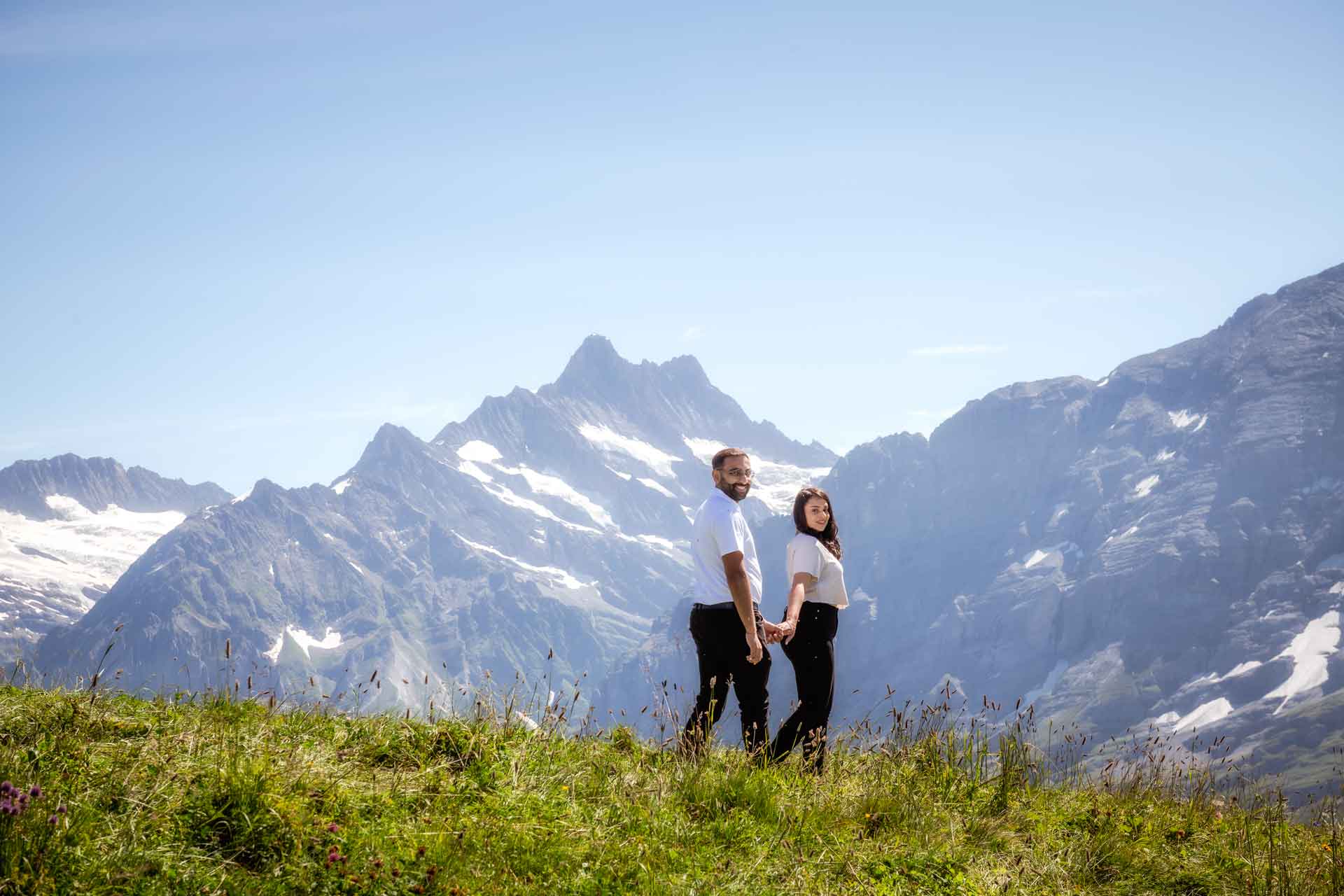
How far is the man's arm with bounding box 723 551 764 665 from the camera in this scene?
8.20 meters

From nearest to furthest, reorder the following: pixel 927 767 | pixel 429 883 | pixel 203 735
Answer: pixel 429 883
pixel 203 735
pixel 927 767

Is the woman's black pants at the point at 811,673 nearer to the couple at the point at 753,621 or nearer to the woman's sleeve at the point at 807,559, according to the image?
the couple at the point at 753,621

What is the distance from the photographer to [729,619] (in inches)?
339

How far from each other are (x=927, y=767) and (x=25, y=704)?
7.32 m

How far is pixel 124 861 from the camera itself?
4.83m

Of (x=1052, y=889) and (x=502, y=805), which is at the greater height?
(x=502, y=805)

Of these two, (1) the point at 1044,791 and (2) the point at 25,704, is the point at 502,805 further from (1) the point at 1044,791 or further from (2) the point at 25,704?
(1) the point at 1044,791

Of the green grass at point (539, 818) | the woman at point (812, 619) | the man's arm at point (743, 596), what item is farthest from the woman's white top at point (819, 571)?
the green grass at point (539, 818)

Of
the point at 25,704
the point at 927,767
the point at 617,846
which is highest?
the point at 25,704

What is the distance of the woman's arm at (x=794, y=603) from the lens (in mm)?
8633

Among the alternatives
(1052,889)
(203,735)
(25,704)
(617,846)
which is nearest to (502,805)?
(617,846)

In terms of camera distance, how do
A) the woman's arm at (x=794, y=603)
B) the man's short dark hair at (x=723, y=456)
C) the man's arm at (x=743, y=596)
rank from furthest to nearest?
the man's short dark hair at (x=723, y=456)
the woman's arm at (x=794, y=603)
the man's arm at (x=743, y=596)

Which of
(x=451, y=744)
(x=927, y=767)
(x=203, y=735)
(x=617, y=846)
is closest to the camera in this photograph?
(x=617, y=846)

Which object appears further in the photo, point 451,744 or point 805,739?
point 805,739
